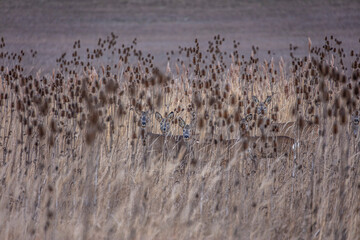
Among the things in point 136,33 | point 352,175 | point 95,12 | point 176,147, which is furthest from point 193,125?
point 95,12

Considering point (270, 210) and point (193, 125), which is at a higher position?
point (193, 125)

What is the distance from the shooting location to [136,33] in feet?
114

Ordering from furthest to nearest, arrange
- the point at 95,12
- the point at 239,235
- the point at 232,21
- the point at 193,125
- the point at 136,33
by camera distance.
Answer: the point at 95,12, the point at 232,21, the point at 136,33, the point at 193,125, the point at 239,235

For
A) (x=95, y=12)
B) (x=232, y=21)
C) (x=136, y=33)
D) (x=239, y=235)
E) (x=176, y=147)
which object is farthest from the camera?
(x=95, y=12)

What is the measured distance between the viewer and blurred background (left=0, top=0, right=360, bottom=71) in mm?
29609

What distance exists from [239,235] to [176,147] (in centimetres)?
204

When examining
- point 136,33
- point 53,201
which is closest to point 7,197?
point 53,201

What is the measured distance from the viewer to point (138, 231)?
387cm

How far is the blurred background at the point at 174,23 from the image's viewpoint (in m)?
29.6

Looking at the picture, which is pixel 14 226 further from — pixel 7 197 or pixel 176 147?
pixel 176 147

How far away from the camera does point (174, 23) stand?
38.1m

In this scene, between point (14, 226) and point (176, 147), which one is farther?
point (176, 147)

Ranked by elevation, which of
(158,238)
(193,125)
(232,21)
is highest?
(232,21)

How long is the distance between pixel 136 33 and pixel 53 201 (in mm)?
31052
